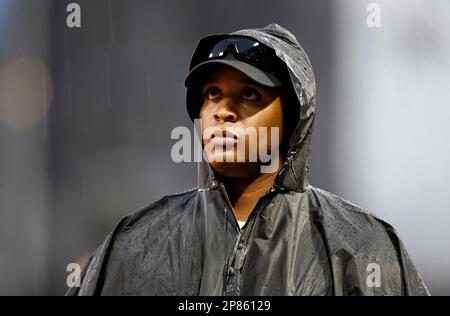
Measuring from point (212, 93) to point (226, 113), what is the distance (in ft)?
0.40

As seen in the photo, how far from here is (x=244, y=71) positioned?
216 centimetres

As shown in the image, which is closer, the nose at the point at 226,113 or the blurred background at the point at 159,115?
the nose at the point at 226,113

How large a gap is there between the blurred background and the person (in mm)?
1821

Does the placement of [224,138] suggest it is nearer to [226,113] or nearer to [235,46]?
[226,113]

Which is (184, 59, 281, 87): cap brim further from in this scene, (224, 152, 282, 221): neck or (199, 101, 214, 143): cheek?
(224, 152, 282, 221): neck

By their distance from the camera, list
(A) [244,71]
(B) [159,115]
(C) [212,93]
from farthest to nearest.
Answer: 1. (B) [159,115]
2. (C) [212,93]
3. (A) [244,71]

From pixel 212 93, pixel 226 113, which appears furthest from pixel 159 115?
pixel 226 113

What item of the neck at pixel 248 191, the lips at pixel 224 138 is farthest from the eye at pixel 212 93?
the neck at pixel 248 191

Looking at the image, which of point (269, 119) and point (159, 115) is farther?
point (159, 115)

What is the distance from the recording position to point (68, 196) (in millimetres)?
4305

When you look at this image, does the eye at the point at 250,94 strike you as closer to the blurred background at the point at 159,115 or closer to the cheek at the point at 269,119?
the cheek at the point at 269,119

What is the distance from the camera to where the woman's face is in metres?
2.18

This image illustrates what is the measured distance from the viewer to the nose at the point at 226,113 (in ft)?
7.14
